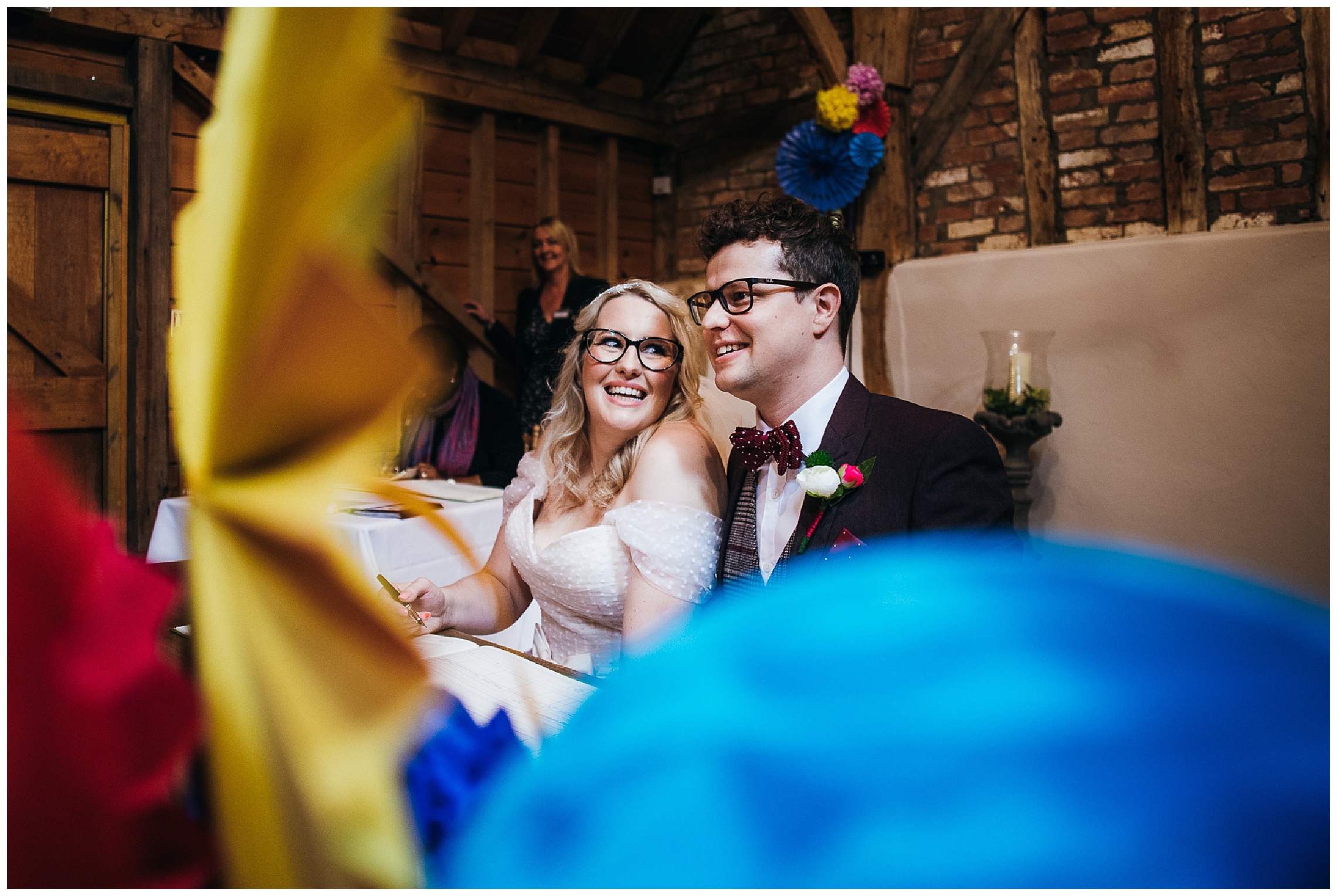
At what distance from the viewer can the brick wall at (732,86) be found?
19.4ft

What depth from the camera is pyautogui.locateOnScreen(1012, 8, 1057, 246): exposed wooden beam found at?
442 cm

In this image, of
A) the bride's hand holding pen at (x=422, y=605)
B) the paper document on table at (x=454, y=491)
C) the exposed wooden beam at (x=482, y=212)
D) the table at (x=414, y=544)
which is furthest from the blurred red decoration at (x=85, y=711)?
the exposed wooden beam at (x=482, y=212)

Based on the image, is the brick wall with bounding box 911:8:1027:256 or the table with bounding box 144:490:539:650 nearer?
the table with bounding box 144:490:539:650

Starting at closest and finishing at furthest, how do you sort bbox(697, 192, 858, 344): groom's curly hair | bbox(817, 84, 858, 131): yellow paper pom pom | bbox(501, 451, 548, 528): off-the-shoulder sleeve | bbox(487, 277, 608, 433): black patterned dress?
1. bbox(697, 192, 858, 344): groom's curly hair
2. bbox(501, 451, 548, 528): off-the-shoulder sleeve
3. bbox(817, 84, 858, 131): yellow paper pom pom
4. bbox(487, 277, 608, 433): black patterned dress

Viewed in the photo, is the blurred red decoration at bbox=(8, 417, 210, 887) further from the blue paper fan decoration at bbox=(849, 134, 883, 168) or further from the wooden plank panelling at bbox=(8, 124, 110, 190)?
the wooden plank panelling at bbox=(8, 124, 110, 190)

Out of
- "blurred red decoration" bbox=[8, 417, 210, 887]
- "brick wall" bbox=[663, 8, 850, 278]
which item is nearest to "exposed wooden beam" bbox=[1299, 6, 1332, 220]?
"brick wall" bbox=[663, 8, 850, 278]

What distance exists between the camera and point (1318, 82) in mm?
3672

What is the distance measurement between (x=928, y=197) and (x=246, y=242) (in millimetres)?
5026

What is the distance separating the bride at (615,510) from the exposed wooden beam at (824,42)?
127 inches

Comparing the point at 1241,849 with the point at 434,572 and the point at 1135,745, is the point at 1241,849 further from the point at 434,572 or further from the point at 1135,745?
the point at 434,572

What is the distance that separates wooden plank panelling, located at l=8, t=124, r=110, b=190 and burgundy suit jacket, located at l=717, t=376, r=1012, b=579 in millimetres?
4280

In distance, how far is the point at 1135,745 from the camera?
0.82 feet

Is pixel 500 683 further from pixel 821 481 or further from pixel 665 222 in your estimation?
pixel 665 222

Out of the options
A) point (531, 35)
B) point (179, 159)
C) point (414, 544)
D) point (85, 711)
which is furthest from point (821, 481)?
point (531, 35)
